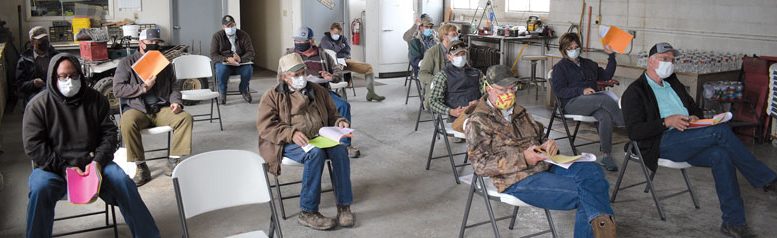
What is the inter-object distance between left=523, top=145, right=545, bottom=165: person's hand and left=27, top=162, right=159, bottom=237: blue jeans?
2.02 meters

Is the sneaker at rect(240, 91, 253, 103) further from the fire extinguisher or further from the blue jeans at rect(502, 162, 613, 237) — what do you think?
the blue jeans at rect(502, 162, 613, 237)

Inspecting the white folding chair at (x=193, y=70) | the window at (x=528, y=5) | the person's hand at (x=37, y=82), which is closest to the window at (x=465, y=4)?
the window at (x=528, y=5)

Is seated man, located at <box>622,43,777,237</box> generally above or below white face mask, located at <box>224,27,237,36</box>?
below

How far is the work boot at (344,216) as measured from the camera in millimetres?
4609

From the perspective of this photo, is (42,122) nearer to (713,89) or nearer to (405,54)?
(713,89)

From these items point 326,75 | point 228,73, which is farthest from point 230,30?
point 326,75

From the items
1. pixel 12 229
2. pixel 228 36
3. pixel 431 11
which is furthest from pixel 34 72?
pixel 431 11

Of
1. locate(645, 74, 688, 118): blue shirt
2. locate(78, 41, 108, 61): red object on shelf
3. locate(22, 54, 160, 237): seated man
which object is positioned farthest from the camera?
locate(78, 41, 108, 61): red object on shelf

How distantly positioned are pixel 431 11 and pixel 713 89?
6054 mm

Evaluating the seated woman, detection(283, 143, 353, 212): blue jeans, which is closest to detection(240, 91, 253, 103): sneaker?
the seated woman

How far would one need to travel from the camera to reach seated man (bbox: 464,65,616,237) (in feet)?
11.8

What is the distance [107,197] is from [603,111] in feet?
12.3

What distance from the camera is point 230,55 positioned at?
9617 millimetres

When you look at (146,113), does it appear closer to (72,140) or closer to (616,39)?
(72,140)
